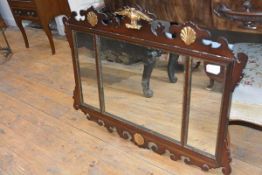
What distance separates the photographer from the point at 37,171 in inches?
46.6

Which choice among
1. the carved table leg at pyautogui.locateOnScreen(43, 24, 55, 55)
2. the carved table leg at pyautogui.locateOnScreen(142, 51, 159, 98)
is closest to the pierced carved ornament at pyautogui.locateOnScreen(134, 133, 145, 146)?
the carved table leg at pyautogui.locateOnScreen(142, 51, 159, 98)

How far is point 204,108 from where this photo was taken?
1066mm

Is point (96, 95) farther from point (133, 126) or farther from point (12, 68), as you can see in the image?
point (12, 68)

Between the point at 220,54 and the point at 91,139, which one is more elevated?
the point at 220,54

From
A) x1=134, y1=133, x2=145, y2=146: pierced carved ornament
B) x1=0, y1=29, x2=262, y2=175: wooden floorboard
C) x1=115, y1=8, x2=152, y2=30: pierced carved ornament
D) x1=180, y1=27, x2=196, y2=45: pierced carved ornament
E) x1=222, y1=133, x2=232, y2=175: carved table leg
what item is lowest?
x1=0, y1=29, x2=262, y2=175: wooden floorboard

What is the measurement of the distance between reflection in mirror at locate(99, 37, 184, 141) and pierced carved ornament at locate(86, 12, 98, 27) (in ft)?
0.23

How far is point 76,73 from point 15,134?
44 centimetres

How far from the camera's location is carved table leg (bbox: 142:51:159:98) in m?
1.06

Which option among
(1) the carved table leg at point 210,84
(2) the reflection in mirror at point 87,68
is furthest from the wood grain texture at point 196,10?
(2) the reflection in mirror at point 87,68

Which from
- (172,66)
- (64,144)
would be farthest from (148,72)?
(64,144)

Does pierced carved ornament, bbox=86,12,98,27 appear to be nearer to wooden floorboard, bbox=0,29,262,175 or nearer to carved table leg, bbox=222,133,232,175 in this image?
wooden floorboard, bbox=0,29,262,175

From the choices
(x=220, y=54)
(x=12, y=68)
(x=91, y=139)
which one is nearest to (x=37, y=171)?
(x=91, y=139)

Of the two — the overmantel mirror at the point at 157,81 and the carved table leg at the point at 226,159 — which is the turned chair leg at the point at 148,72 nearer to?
the overmantel mirror at the point at 157,81

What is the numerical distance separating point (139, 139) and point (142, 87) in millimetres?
223
